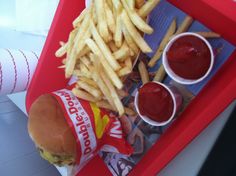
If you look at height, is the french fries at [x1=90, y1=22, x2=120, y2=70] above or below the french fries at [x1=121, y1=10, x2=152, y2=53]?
below

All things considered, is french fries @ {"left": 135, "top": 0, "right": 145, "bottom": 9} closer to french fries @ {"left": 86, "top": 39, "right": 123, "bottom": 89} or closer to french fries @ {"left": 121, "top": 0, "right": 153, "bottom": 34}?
french fries @ {"left": 121, "top": 0, "right": 153, "bottom": 34}

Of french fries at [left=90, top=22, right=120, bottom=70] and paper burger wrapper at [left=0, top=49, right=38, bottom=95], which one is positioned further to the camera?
paper burger wrapper at [left=0, top=49, right=38, bottom=95]

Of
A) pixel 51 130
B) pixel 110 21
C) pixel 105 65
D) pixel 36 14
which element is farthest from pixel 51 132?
pixel 36 14

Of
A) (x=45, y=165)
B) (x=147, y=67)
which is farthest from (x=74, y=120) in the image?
(x=45, y=165)

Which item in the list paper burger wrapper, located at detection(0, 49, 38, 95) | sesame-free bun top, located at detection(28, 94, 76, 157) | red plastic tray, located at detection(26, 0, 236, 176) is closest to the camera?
red plastic tray, located at detection(26, 0, 236, 176)

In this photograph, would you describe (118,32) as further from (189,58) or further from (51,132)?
(51,132)

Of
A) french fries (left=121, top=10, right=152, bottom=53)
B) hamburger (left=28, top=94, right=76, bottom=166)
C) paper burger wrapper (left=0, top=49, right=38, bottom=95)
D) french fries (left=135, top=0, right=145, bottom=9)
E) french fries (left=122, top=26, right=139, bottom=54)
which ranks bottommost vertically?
paper burger wrapper (left=0, top=49, right=38, bottom=95)

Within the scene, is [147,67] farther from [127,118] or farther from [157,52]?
[127,118]

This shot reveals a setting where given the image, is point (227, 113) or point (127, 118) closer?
point (227, 113)

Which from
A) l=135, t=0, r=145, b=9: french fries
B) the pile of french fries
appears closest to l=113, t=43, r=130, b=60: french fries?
the pile of french fries
